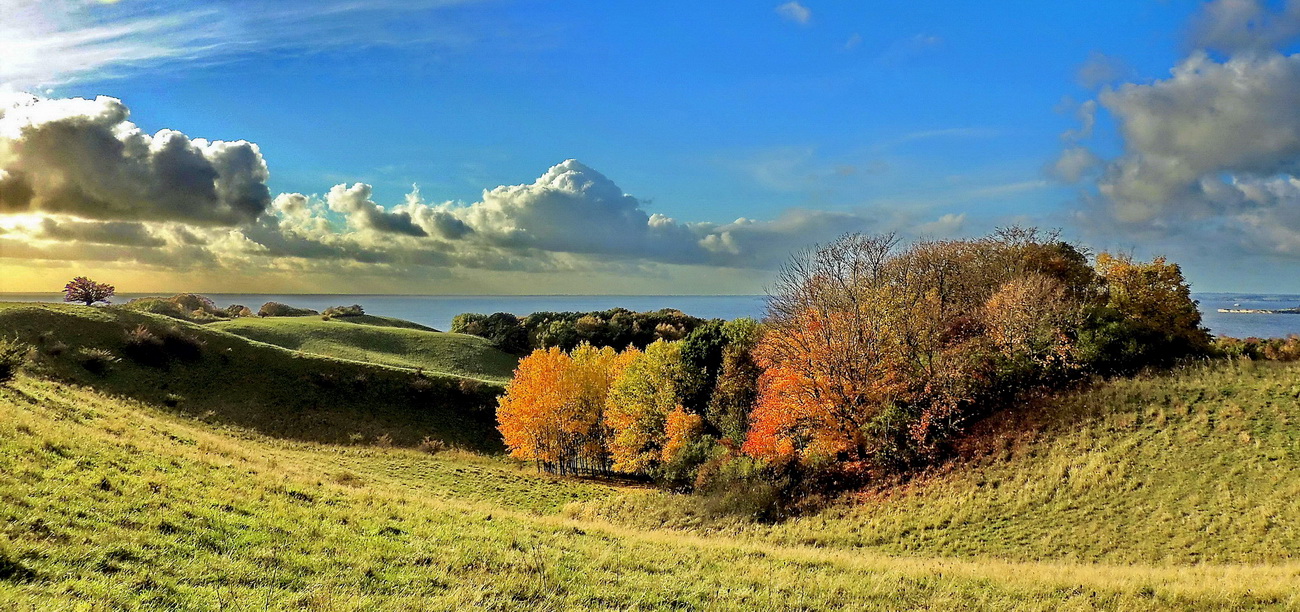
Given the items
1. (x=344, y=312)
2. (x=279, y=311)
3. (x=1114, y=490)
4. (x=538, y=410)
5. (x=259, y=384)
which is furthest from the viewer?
(x=279, y=311)

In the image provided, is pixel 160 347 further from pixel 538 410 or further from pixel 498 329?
pixel 498 329

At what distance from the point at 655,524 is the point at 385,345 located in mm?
67631

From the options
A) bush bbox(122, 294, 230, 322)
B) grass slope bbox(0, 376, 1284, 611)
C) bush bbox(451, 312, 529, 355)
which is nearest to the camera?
grass slope bbox(0, 376, 1284, 611)

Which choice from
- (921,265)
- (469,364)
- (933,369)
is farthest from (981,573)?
(469,364)

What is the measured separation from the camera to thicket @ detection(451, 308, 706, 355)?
98.6 metres

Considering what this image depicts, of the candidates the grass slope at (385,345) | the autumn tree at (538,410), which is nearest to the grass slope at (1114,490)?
the autumn tree at (538,410)

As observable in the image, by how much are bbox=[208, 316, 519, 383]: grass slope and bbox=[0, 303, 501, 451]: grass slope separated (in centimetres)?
1138

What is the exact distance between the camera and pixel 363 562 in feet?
41.3

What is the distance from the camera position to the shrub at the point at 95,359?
164 ft

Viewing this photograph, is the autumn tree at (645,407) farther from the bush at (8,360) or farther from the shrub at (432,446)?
the bush at (8,360)

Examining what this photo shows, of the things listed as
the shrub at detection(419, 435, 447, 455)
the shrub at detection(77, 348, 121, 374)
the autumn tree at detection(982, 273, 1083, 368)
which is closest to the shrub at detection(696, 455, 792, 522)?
the autumn tree at detection(982, 273, 1083, 368)

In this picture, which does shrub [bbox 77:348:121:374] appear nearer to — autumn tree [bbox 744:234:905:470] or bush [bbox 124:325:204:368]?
bush [bbox 124:325:204:368]

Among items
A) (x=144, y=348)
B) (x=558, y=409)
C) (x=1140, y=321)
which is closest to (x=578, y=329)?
(x=558, y=409)

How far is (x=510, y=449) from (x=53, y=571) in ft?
170
